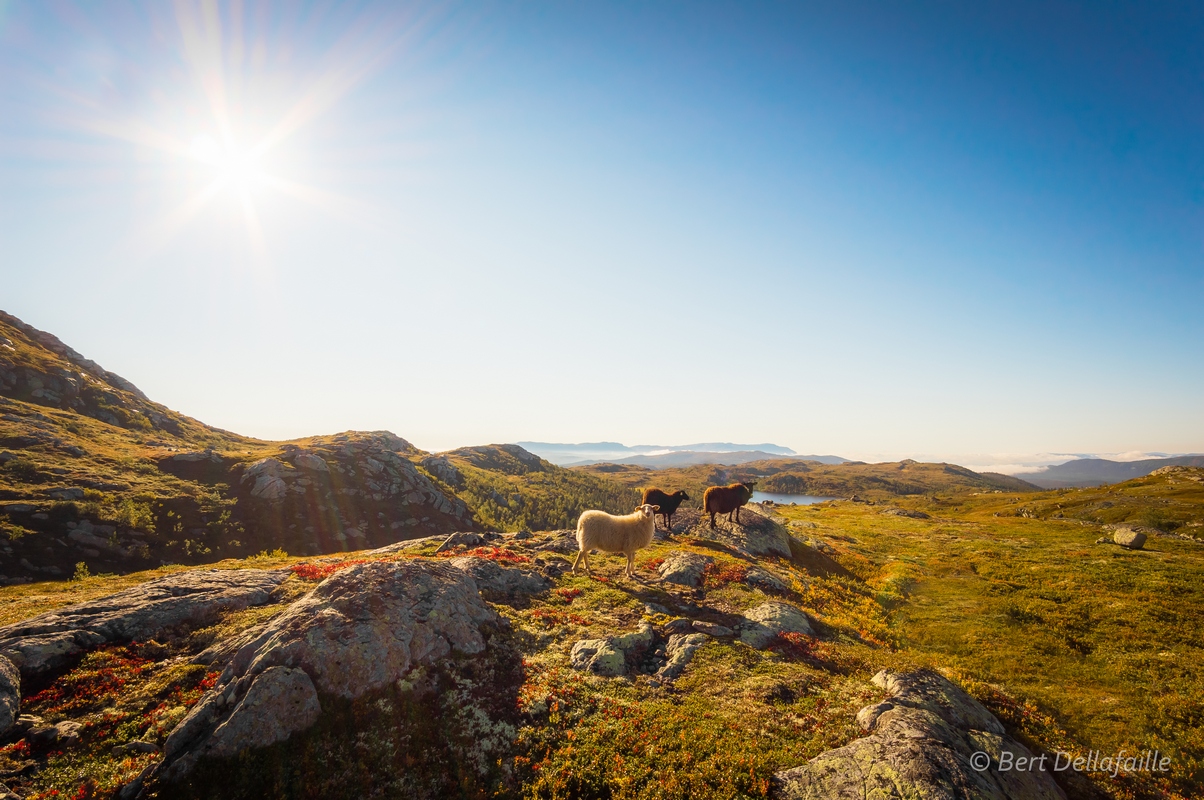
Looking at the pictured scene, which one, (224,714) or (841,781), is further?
(224,714)

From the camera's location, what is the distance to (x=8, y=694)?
29.4ft

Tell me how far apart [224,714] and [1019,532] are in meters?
68.1

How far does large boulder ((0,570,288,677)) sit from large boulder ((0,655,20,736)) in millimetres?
743

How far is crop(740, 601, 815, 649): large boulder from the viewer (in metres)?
14.7

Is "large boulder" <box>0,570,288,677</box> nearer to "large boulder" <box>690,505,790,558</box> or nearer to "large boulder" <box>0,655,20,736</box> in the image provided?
"large boulder" <box>0,655,20,736</box>

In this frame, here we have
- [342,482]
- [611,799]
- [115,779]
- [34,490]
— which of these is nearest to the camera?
[115,779]

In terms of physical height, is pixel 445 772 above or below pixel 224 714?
below

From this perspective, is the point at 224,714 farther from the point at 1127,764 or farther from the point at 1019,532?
the point at 1019,532

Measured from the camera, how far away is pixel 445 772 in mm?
8781

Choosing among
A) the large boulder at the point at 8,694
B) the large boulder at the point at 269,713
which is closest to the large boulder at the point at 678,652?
the large boulder at the point at 269,713

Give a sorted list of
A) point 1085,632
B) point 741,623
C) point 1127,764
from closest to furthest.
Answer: point 1127,764, point 741,623, point 1085,632

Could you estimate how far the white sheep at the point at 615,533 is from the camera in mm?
20578

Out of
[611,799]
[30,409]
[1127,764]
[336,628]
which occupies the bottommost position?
[1127,764]

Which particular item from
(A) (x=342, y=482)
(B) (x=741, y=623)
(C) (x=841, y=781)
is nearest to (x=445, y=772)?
(C) (x=841, y=781)
